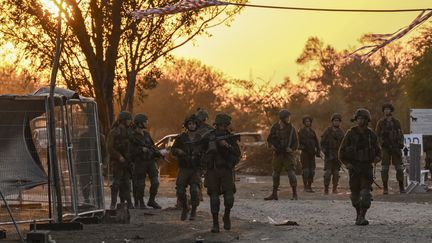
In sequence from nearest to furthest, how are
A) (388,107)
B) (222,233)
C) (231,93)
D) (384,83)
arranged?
(222,233)
(388,107)
(384,83)
(231,93)

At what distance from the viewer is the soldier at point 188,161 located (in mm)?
16609

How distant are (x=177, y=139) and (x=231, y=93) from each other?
249ft

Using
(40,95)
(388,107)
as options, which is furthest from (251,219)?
(388,107)

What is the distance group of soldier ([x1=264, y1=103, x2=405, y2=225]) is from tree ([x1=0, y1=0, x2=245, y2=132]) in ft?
26.6

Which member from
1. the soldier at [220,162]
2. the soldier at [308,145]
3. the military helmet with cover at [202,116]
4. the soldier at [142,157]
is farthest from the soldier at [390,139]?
the soldier at [220,162]

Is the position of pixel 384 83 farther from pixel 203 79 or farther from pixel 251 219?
pixel 251 219

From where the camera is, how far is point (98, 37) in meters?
31.8

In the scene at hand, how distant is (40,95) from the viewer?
15.3 metres

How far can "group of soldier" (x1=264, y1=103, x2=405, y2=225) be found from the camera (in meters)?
16.3

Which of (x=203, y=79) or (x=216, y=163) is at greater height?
(x=203, y=79)

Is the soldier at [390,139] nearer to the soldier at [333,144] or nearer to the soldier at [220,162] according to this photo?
the soldier at [333,144]

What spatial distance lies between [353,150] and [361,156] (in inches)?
6.0

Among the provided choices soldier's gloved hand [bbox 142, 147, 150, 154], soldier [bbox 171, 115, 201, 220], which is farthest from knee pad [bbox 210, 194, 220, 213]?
soldier's gloved hand [bbox 142, 147, 150, 154]

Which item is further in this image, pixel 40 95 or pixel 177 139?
pixel 177 139
